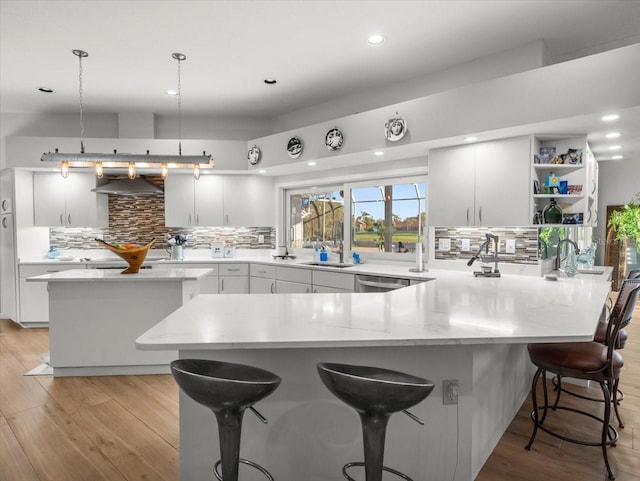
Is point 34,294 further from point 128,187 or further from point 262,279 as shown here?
point 262,279

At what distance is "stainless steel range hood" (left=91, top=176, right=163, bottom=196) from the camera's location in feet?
17.7

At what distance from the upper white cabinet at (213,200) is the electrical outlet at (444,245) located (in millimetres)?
2755

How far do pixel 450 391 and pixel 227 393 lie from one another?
111 centimetres

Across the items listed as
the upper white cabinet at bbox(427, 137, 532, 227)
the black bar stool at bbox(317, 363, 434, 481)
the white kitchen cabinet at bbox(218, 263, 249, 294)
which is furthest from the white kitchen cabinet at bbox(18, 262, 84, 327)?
the black bar stool at bbox(317, 363, 434, 481)

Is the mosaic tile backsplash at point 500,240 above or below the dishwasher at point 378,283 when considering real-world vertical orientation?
above

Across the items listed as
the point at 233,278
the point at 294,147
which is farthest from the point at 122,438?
the point at 294,147

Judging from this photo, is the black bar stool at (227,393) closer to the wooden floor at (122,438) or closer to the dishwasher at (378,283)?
the wooden floor at (122,438)

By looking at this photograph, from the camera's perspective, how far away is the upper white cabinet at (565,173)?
3434mm

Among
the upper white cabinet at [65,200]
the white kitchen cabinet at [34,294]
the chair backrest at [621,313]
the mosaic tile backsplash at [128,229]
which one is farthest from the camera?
the mosaic tile backsplash at [128,229]

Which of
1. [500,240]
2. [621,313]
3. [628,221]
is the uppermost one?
[628,221]

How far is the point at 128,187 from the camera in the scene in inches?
214

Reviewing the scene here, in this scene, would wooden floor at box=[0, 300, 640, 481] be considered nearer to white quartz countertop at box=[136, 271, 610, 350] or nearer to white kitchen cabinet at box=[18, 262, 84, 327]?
white quartz countertop at box=[136, 271, 610, 350]

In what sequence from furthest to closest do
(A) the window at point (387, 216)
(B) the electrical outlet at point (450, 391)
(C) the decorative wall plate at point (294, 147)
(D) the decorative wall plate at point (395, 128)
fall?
(C) the decorative wall plate at point (294, 147) → (A) the window at point (387, 216) → (D) the decorative wall plate at point (395, 128) → (B) the electrical outlet at point (450, 391)

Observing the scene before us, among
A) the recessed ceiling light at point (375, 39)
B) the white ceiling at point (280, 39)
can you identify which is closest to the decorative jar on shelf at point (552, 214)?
the white ceiling at point (280, 39)
